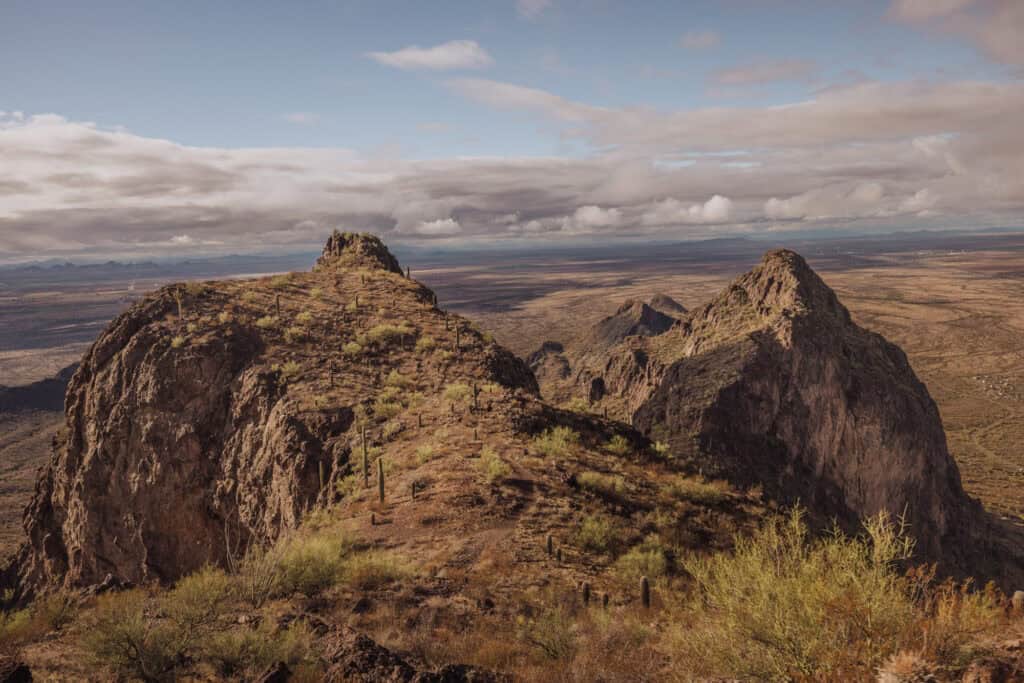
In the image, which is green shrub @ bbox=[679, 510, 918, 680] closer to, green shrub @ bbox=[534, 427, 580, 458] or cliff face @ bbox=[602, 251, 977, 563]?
green shrub @ bbox=[534, 427, 580, 458]

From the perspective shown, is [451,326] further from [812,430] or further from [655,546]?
[812,430]

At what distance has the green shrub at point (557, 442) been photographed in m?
20.6

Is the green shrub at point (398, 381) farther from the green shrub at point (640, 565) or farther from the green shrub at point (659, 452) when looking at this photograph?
the green shrub at point (640, 565)

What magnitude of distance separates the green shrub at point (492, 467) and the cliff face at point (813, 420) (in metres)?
20.2

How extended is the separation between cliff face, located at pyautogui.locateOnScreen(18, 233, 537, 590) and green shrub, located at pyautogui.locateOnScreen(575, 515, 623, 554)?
1062cm

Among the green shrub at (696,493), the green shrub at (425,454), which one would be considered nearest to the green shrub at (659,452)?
the green shrub at (696,493)

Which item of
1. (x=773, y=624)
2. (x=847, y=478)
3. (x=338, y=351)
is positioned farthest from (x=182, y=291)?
(x=847, y=478)

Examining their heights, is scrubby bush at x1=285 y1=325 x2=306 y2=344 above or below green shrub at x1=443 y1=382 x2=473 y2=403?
above

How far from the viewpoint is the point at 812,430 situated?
133 ft

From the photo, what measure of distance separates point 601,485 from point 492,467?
13.0 ft

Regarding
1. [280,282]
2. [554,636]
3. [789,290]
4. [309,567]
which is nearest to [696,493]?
[554,636]

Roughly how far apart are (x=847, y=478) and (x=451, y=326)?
109 ft

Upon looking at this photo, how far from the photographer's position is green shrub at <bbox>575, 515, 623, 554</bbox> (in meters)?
15.4

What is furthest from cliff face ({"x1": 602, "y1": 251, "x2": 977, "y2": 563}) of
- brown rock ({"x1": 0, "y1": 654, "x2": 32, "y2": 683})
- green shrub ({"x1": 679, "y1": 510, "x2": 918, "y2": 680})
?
brown rock ({"x1": 0, "y1": 654, "x2": 32, "y2": 683})
